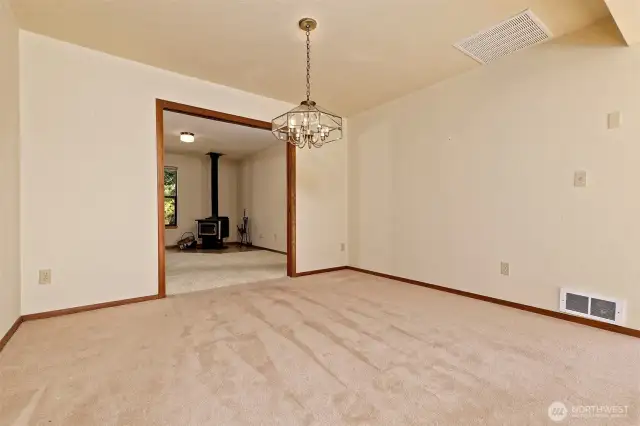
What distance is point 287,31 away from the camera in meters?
2.52

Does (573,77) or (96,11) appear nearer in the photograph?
(96,11)

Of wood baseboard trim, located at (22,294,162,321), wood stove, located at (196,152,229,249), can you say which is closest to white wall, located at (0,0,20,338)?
wood baseboard trim, located at (22,294,162,321)

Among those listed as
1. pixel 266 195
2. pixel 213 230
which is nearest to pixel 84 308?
pixel 213 230

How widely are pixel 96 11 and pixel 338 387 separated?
9.86 feet

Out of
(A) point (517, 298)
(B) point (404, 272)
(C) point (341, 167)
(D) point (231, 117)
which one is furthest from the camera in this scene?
(C) point (341, 167)

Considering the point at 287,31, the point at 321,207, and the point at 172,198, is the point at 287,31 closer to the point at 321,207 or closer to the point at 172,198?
the point at 321,207

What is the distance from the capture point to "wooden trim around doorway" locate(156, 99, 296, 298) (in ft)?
10.6

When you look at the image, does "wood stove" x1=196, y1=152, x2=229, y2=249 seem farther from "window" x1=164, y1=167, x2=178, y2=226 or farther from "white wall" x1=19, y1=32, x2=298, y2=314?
"white wall" x1=19, y1=32, x2=298, y2=314

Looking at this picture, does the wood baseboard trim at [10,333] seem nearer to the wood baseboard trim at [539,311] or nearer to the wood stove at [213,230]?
the wood baseboard trim at [539,311]

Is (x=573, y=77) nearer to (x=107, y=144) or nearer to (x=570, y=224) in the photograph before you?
(x=570, y=224)

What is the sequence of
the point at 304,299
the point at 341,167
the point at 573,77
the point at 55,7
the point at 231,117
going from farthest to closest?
the point at 341,167 < the point at 231,117 < the point at 304,299 < the point at 573,77 < the point at 55,7

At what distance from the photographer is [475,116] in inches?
128

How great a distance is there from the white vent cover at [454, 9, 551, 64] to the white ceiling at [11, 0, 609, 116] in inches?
2.7

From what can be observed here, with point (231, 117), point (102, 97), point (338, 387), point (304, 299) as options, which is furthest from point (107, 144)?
point (338, 387)
